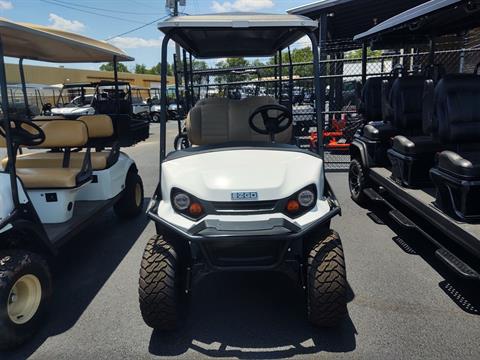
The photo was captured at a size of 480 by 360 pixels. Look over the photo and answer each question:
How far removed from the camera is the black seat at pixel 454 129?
2879 millimetres

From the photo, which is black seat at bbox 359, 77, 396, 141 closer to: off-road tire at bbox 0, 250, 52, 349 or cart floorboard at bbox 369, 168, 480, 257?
cart floorboard at bbox 369, 168, 480, 257

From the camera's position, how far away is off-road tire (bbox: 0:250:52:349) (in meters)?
2.32

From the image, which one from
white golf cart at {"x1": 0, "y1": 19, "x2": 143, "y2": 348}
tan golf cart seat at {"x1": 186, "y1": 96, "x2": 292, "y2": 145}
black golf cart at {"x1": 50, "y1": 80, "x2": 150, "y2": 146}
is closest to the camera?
white golf cart at {"x1": 0, "y1": 19, "x2": 143, "y2": 348}

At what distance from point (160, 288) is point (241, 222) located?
66 centimetres

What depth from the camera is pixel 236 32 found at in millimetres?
3635

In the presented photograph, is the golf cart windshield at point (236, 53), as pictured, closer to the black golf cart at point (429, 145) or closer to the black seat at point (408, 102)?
the black golf cart at point (429, 145)

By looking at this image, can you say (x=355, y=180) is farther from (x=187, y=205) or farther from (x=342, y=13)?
(x=342, y=13)

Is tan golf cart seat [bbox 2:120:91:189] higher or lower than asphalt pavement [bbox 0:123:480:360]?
higher

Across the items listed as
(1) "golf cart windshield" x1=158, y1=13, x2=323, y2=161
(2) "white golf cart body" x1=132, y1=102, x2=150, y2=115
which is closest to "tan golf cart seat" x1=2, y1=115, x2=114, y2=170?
(1) "golf cart windshield" x1=158, y1=13, x2=323, y2=161

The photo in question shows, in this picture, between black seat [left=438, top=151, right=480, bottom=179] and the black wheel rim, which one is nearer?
black seat [left=438, top=151, right=480, bottom=179]

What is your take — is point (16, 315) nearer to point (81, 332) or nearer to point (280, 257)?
point (81, 332)

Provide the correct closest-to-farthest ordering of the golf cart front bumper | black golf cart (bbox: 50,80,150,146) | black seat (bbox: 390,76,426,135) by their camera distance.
A: the golf cart front bumper < black seat (bbox: 390,76,426,135) < black golf cart (bbox: 50,80,150,146)

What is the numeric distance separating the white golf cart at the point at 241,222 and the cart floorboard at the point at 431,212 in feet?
2.92

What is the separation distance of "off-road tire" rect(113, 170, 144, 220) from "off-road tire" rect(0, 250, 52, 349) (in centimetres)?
211
